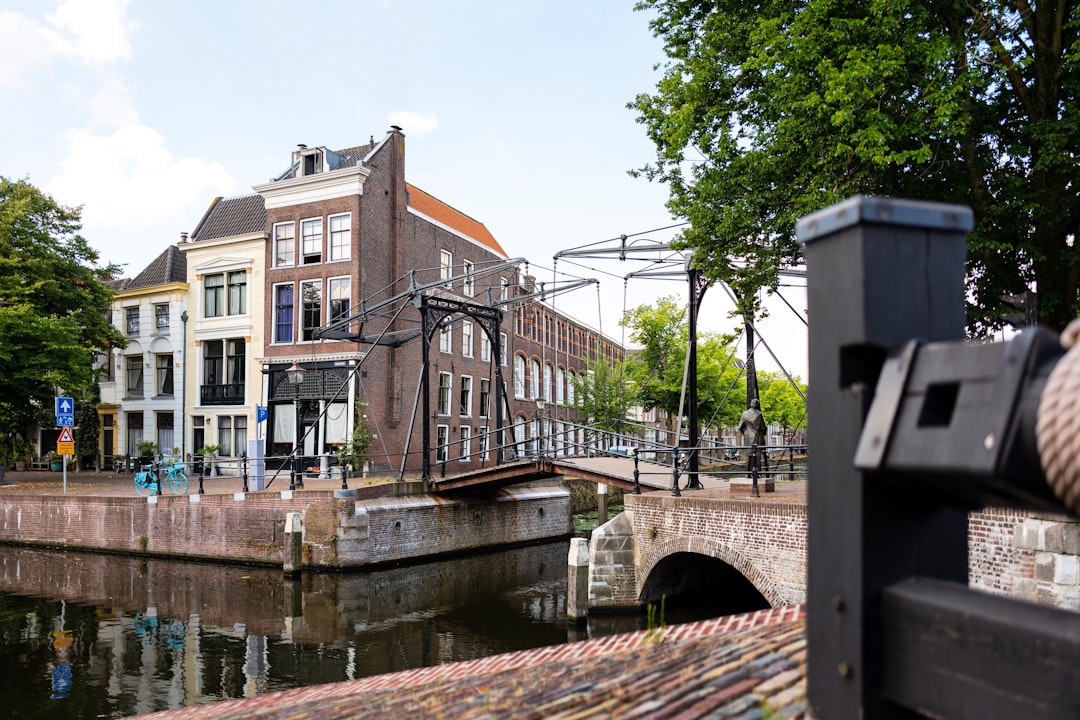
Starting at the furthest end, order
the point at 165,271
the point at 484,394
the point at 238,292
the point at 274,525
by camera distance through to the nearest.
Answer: the point at 484,394 < the point at 165,271 < the point at 238,292 < the point at 274,525

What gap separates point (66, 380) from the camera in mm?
25438

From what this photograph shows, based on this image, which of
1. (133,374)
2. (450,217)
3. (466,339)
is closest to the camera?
(133,374)

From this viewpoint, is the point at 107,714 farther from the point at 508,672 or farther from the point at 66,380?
the point at 66,380

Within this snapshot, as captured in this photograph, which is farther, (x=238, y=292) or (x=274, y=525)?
(x=238, y=292)

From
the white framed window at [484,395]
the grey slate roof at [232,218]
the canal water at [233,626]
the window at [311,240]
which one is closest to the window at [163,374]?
the grey slate roof at [232,218]

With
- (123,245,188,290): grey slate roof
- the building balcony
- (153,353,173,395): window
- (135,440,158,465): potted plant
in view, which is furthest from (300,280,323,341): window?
(135,440,158,465): potted plant

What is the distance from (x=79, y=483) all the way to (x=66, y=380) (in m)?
3.53

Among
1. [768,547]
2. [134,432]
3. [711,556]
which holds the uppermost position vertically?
[134,432]

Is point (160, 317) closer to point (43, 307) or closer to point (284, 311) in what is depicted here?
point (43, 307)

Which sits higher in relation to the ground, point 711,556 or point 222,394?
point 222,394

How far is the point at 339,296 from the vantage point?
26.4 meters

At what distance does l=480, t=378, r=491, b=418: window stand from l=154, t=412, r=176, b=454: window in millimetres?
12348

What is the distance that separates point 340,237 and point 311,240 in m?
1.32

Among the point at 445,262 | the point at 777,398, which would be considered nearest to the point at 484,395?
the point at 445,262
